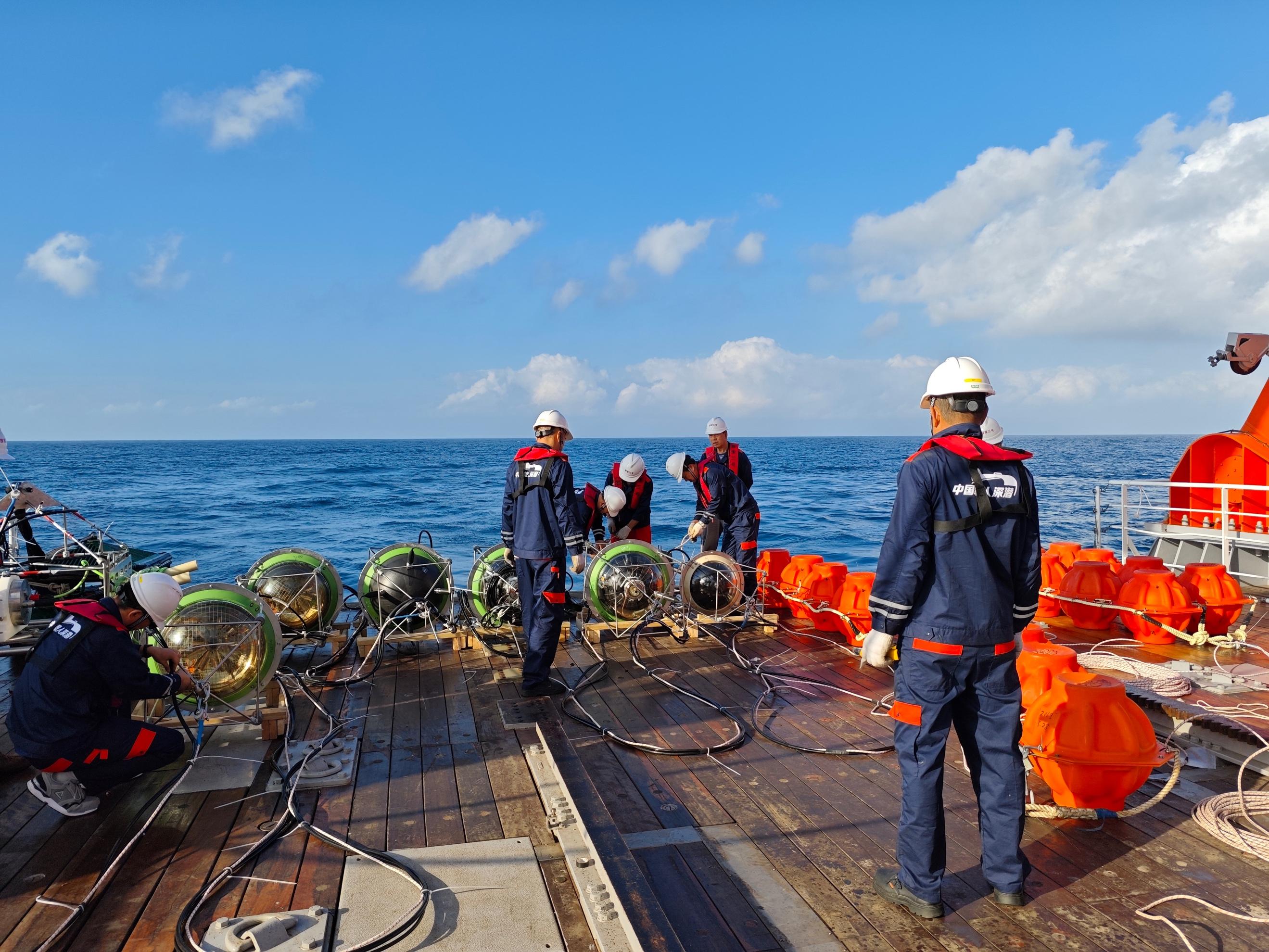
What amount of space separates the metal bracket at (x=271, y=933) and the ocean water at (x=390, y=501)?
20.4 feet

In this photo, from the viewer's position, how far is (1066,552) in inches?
339

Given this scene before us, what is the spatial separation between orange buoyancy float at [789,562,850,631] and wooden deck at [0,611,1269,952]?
2.40 m

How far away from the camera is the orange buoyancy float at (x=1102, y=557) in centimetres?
774

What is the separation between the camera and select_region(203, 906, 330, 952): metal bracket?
8.95 ft

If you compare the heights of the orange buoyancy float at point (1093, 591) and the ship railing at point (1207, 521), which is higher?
the ship railing at point (1207, 521)

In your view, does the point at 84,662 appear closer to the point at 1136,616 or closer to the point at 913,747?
the point at 913,747

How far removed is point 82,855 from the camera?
135 inches

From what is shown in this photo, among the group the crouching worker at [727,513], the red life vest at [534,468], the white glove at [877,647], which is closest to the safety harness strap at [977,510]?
the white glove at [877,647]

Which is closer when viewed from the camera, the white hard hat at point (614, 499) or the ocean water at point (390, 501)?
the white hard hat at point (614, 499)

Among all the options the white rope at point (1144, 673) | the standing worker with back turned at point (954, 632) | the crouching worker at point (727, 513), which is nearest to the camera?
the standing worker with back turned at point (954, 632)

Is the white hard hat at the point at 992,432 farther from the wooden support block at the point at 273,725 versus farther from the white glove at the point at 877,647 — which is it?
the wooden support block at the point at 273,725

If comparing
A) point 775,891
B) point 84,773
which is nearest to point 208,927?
point 84,773

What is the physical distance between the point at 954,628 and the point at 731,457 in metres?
5.86

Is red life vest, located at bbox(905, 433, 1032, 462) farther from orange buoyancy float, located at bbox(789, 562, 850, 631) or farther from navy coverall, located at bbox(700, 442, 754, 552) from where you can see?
navy coverall, located at bbox(700, 442, 754, 552)
